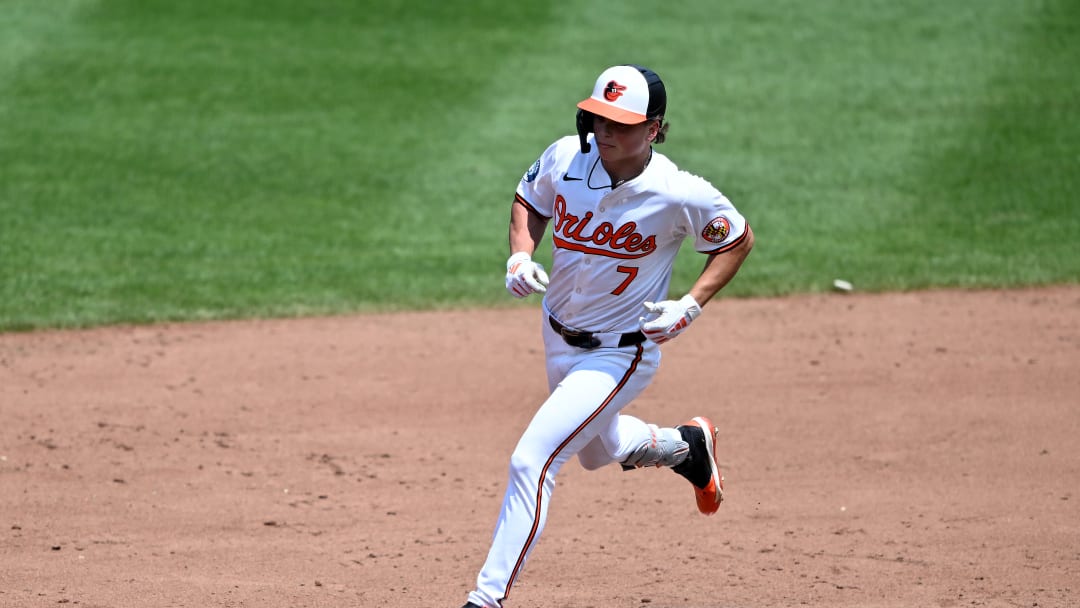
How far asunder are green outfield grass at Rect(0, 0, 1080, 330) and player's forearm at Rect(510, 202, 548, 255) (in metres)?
4.87

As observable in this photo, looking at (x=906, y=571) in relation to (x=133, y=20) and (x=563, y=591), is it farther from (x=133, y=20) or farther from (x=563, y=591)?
(x=133, y=20)

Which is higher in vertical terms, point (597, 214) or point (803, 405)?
point (597, 214)

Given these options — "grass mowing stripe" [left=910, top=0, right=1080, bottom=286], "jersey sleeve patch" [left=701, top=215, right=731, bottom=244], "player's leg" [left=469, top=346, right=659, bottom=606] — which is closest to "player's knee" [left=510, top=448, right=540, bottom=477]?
"player's leg" [left=469, top=346, right=659, bottom=606]

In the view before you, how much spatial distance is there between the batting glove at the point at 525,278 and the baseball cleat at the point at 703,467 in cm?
136

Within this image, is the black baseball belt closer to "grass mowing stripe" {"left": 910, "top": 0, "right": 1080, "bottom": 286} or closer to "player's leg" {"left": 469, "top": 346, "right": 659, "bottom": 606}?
"player's leg" {"left": 469, "top": 346, "right": 659, "bottom": 606}

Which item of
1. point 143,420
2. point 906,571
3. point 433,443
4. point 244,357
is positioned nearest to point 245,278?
point 244,357

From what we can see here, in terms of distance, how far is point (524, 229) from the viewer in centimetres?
548

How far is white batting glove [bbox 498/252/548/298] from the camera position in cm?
504

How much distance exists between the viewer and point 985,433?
7.82 metres

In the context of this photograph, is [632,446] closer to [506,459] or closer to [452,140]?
[506,459]

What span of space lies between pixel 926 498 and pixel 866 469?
0.49 m

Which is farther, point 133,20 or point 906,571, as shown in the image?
point 133,20

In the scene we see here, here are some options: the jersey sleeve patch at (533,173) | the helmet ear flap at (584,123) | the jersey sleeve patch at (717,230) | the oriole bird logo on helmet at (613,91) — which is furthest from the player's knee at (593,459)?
the oriole bird logo on helmet at (613,91)

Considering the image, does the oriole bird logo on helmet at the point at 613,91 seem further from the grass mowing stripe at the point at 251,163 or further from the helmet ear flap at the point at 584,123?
the grass mowing stripe at the point at 251,163
